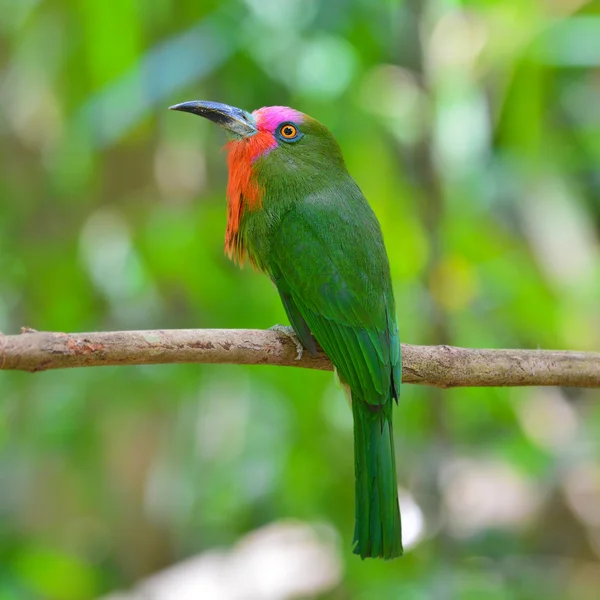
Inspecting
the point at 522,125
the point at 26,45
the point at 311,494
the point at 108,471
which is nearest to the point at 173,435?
the point at 108,471

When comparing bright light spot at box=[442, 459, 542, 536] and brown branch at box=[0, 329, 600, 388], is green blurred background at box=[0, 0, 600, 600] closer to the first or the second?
bright light spot at box=[442, 459, 542, 536]

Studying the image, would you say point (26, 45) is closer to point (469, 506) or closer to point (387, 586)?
point (387, 586)

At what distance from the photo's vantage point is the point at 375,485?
8.31 ft

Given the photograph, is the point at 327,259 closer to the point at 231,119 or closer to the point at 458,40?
the point at 231,119

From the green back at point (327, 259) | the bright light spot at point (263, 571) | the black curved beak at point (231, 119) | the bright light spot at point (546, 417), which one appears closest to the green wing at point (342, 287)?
the green back at point (327, 259)

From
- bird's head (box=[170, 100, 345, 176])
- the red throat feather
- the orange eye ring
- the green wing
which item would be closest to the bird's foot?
the green wing

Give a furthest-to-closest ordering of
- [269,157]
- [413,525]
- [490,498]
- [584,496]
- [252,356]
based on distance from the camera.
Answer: [584,496] < [490,498] < [413,525] < [269,157] < [252,356]

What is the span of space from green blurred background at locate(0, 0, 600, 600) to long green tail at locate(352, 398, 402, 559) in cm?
97

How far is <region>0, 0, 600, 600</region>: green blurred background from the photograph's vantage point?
3715mm

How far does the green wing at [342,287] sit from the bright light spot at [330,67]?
3.75 feet

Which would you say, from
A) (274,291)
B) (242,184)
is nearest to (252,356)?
(242,184)

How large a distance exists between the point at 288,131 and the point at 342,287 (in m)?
0.58

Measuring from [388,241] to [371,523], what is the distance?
1.63 meters

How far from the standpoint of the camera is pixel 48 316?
3801mm
